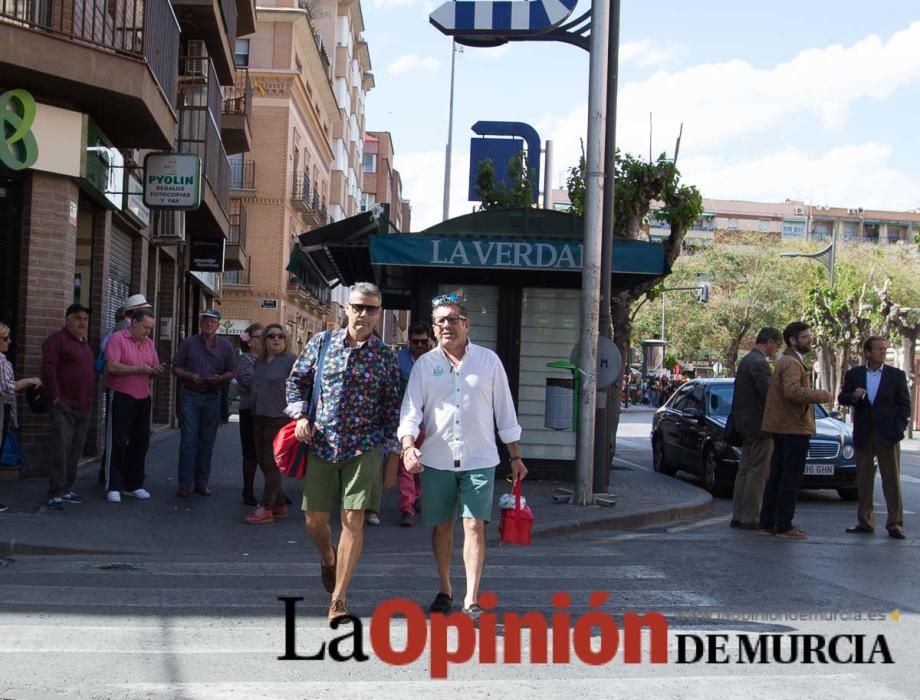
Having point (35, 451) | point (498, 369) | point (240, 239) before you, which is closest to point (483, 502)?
point (498, 369)

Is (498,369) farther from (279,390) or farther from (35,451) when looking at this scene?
(35,451)

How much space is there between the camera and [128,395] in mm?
10891

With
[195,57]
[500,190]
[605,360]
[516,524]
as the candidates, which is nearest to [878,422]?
[605,360]

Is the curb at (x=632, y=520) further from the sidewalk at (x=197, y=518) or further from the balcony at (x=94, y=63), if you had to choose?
the balcony at (x=94, y=63)

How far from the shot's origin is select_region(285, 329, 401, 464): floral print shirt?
6.35m

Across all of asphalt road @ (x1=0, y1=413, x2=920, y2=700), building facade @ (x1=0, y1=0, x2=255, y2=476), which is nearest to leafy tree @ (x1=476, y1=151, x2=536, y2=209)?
building facade @ (x1=0, y1=0, x2=255, y2=476)

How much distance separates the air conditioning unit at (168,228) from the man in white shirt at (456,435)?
13.4 m

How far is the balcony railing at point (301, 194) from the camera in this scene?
43656mm

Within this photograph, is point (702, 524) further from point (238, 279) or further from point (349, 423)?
point (238, 279)

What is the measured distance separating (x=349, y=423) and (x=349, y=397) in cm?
14

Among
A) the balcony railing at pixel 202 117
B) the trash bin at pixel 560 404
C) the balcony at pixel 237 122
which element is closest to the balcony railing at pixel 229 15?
the balcony railing at pixel 202 117

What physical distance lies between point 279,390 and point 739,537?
428cm

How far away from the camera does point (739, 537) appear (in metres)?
10.4

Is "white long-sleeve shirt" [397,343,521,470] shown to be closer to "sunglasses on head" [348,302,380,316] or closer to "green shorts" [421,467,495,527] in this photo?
"green shorts" [421,467,495,527]
